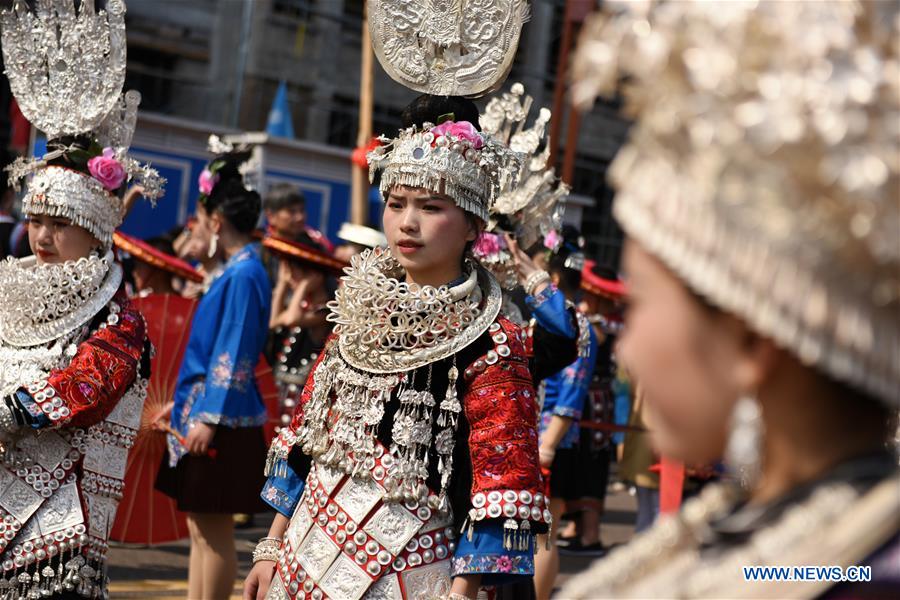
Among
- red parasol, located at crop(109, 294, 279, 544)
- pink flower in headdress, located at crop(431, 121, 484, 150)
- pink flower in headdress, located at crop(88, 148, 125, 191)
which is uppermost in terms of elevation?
pink flower in headdress, located at crop(431, 121, 484, 150)

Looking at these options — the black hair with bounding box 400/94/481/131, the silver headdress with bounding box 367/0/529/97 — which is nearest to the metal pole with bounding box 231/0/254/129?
the silver headdress with bounding box 367/0/529/97

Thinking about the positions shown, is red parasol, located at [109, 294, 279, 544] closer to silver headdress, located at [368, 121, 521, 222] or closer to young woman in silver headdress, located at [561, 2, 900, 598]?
silver headdress, located at [368, 121, 521, 222]

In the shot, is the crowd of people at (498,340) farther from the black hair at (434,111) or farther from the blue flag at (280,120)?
the blue flag at (280,120)

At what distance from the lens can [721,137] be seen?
4.69ft

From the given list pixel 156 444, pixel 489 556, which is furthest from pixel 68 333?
pixel 156 444

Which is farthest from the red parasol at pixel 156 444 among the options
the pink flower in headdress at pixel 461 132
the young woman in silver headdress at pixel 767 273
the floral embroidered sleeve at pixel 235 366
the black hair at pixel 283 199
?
the young woman in silver headdress at pixel 767 273

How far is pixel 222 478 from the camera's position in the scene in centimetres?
588

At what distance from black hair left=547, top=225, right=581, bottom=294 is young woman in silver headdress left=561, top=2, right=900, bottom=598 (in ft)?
15.4

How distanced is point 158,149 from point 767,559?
36.1ft

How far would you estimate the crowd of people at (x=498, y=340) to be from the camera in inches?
55.4

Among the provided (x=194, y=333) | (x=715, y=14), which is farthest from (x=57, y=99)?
(x=715, y=14)

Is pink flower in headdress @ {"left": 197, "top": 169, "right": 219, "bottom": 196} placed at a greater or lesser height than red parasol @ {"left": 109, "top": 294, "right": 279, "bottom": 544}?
greater

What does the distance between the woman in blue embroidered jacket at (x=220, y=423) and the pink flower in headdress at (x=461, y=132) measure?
8.45ft

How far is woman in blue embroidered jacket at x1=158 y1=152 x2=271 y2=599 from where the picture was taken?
5859 millimetres
